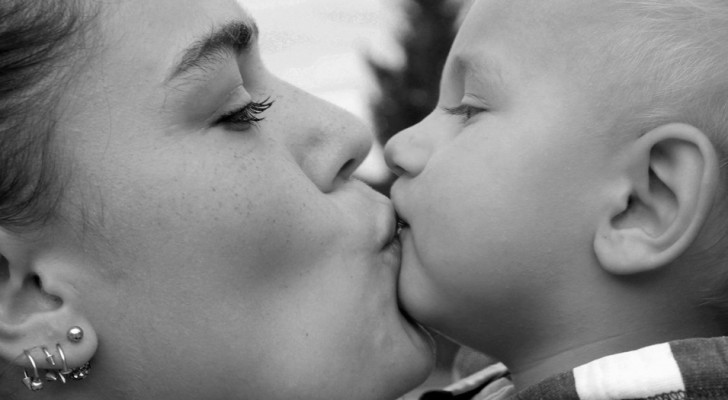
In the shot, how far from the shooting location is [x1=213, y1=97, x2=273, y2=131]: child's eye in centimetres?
178

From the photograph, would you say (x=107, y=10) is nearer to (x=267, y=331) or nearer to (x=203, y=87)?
(x=203, y=87)

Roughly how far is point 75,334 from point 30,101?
43cm

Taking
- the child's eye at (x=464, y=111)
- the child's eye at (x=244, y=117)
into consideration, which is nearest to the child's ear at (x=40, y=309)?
the child's eye at (x=244, y=117)

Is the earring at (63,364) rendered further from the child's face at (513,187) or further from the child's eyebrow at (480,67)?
the child's eyebrow at (480,67)

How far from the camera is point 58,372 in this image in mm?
1678

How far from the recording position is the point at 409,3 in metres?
10.9

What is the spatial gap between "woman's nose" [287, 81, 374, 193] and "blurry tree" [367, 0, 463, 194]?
7.97 meters

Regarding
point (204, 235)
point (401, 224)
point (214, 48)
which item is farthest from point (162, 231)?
point (401, 224)

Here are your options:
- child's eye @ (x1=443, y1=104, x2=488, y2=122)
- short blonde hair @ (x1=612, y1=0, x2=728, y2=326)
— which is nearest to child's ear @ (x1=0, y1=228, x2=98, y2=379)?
child's eye @ (x1=443, y1=104, x2=488, y2=122)

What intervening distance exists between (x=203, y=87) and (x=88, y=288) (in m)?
0.43

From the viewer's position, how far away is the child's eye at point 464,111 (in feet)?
6.37

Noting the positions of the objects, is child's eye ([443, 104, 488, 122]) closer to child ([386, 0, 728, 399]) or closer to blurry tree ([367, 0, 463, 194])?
child ([386, 0, 728, 399])

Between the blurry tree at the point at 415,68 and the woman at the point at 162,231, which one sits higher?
the woman at the point at 162,231

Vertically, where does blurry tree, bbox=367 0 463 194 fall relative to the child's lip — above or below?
below
